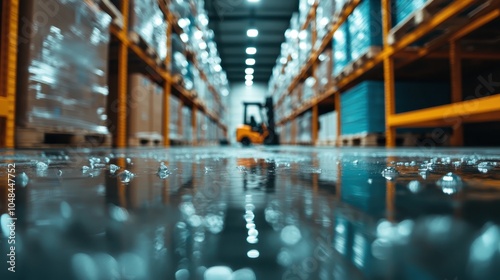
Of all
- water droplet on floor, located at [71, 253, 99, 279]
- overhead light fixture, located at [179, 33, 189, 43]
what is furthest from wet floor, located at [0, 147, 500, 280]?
overhead light fixture, located at [179, 33, 189, 43]

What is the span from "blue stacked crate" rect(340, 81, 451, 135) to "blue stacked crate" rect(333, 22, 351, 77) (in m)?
0.43

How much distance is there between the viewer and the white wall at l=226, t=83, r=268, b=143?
61.1 feet

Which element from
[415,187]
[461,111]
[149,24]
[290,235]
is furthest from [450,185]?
[149,24]

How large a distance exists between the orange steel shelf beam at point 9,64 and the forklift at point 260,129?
7.31 m

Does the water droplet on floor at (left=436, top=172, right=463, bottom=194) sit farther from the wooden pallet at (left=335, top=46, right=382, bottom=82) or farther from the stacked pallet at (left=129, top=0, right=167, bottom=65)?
the stacked pallet at (left=129, top=0, right=167, bottom=65)

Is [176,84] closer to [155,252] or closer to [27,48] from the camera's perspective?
[27,48]

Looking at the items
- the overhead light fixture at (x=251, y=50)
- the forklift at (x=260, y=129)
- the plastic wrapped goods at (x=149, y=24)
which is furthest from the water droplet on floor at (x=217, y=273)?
the overhead light fixture at (x=251, y=50)

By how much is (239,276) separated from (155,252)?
77mm

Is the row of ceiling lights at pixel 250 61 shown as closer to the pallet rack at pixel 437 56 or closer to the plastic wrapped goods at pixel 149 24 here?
the plastic wrapped goods at pixel 149 24

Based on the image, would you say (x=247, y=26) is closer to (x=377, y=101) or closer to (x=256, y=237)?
(x=377, y=101)

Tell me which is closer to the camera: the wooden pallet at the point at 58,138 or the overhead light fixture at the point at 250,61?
the wooden pallet at the point at 58,138

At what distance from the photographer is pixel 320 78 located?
5965mm

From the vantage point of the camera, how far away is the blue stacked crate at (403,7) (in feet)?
9.47

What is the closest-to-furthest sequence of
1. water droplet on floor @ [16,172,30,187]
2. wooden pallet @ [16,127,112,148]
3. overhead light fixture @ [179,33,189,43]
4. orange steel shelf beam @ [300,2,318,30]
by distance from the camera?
water droplet on floor @ [16,172,30,187] → wooden pallet @ [16,127,112,148] → overhead light fixture @ [179,33,189,43] → orange steel shelf beam @ [300,2,318,30]
